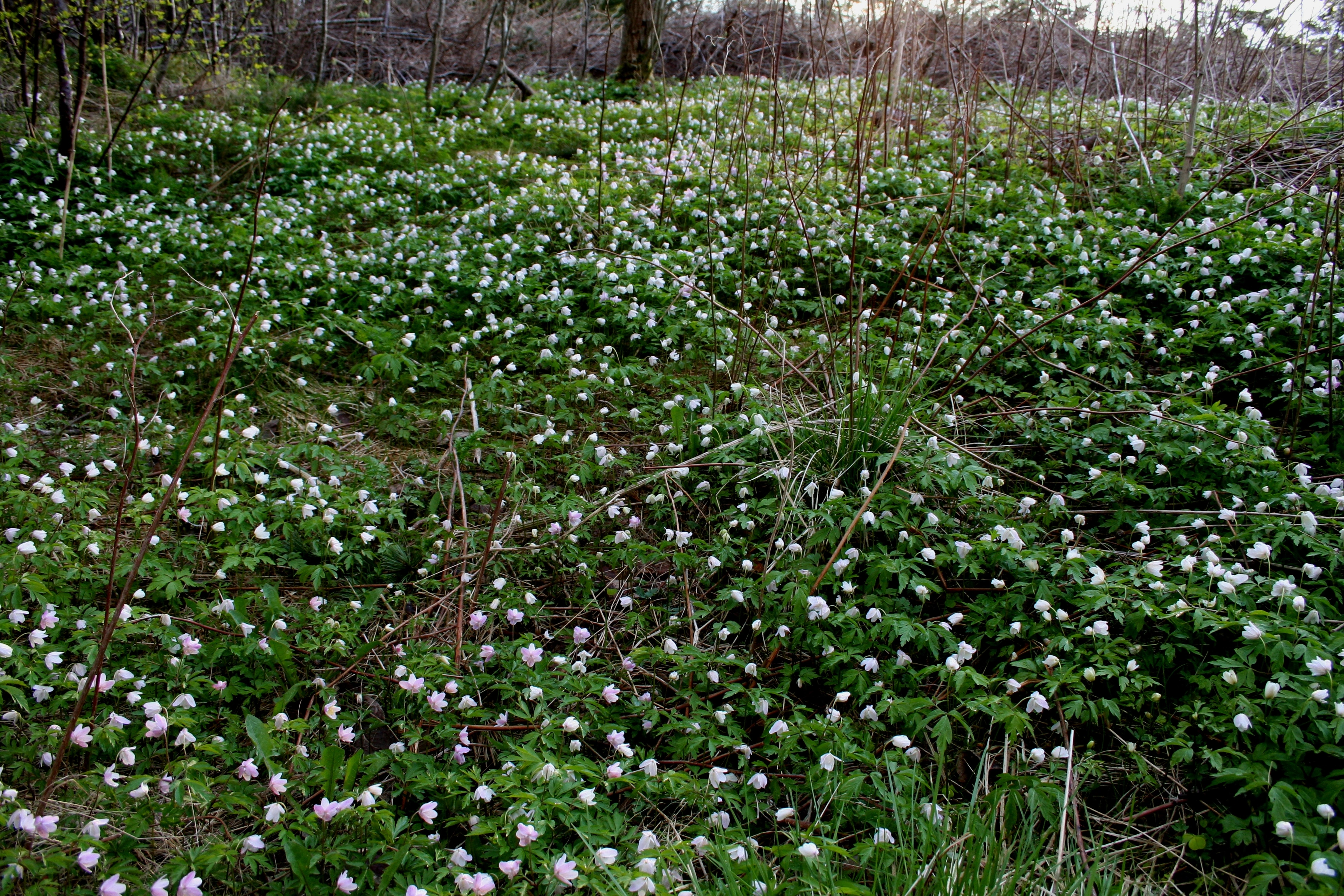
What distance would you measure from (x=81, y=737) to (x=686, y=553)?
2225 mm

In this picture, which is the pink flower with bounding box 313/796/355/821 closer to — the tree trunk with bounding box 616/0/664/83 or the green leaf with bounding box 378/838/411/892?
the green leaf with bounding box 378/838/411/892

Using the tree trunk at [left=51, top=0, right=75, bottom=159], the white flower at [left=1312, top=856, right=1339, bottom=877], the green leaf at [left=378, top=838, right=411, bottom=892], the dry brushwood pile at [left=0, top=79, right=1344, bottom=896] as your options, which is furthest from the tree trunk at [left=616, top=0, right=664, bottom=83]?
the white flower at [left=1312, top=856, right=1339, bottom=877]

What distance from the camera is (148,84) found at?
10.6m

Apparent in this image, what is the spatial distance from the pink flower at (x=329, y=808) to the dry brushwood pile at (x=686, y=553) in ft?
0.24

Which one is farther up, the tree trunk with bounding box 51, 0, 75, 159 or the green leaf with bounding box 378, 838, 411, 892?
the tree trunk with bounding box 51, 0, 75, 159

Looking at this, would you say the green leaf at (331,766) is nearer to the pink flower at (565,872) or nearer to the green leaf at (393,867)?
the green leaf at (393,867)

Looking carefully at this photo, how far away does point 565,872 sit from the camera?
6.72 ft

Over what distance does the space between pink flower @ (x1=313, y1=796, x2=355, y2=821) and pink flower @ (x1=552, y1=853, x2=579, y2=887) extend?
0.65 metres

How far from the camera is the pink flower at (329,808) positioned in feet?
7.13

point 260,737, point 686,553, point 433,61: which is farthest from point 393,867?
point 433,61

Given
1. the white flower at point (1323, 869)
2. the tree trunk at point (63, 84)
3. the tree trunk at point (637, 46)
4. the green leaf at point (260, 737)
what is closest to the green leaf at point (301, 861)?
the green leaf at point (260, 737)

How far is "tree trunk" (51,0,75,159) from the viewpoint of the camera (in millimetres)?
7352

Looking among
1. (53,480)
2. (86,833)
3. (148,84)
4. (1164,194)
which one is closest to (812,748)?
(86,833)

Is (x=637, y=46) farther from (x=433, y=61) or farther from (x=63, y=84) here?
(x=63, y=84)
